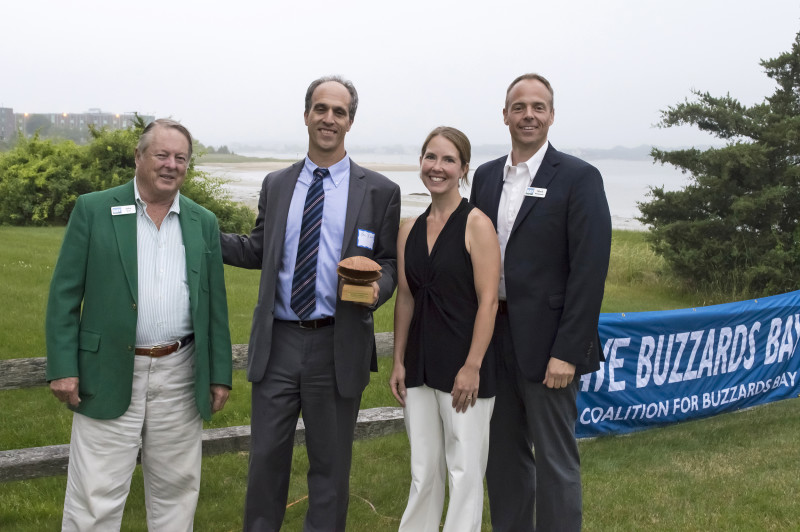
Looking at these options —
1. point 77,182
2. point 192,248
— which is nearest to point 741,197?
point 192,248

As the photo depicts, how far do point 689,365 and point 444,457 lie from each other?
3.97 metres

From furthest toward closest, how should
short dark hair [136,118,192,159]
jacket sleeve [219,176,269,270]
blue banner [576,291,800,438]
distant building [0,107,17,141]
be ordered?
distant building [0,107,17,141]
blue banner [576,291,800,438]
jacket sleeve [219,176,269,270]
short dark hair [136,118,192,159]

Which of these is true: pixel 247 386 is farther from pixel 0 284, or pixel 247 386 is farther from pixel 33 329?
pixel 0 284

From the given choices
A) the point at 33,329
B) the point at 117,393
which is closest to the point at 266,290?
the point at 117,393

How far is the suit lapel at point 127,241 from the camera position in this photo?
3574mm

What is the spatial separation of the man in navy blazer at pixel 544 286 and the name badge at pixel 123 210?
173 cm

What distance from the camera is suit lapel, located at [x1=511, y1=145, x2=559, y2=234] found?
3867mm

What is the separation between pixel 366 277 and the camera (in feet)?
11.9

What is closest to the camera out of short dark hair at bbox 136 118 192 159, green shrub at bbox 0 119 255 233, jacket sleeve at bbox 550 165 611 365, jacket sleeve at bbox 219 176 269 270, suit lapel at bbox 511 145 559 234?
short dark hair at bbox 136 118 192 159

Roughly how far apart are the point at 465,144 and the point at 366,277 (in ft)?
2.74

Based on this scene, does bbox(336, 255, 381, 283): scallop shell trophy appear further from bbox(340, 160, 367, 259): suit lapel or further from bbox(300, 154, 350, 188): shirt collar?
bbox(300, 154, 350, 188): shirt collar

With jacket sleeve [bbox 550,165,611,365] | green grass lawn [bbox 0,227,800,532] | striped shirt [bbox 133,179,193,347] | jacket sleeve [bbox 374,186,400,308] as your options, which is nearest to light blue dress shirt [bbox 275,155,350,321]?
jacket sleeve [bbox 374,186,400,308]

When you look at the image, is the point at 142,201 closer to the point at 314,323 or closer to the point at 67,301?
the point at 67,301

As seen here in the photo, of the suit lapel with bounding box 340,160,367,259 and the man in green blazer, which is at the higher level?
the suit lapel with bounding box 340,160,367,259
